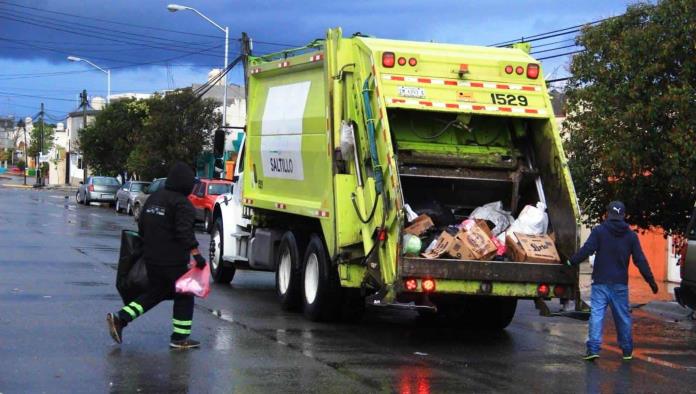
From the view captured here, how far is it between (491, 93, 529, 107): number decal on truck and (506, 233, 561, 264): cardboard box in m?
1.45

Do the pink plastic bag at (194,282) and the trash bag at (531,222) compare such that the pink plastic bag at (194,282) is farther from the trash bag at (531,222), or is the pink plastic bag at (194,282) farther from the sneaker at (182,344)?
the trash bag at (531,222)

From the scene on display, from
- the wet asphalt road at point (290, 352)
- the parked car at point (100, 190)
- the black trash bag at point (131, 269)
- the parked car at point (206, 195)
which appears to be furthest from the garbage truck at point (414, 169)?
the parked car at point (100, 190)

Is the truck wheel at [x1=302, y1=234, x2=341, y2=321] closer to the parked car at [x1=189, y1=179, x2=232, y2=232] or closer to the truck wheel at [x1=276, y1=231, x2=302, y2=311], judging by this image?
the truck wheel at [x1=276, y1=231, x2=302, y2=311]

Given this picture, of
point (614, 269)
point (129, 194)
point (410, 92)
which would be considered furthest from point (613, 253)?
point (129, 194)

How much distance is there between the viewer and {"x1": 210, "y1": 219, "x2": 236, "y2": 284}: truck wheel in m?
15.3

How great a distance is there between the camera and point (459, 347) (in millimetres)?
10109

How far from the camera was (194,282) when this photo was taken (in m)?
9.02

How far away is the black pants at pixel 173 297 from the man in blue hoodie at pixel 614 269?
3.84 meters

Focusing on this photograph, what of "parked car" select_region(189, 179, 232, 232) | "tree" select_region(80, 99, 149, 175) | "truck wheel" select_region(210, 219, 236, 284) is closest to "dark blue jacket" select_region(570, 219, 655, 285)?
"truck wheel" select_region(210, 219, 236, 284)

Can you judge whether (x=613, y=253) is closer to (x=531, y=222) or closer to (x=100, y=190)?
(x=531, y=222)

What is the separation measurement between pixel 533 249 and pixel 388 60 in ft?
8.09

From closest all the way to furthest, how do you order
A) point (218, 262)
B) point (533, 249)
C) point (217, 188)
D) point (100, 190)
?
point (533, 249) < point (218, 262) < point (217, 188) < point (100, 190)

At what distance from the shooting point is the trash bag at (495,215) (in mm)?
10531

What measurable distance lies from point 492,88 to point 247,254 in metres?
5.27
